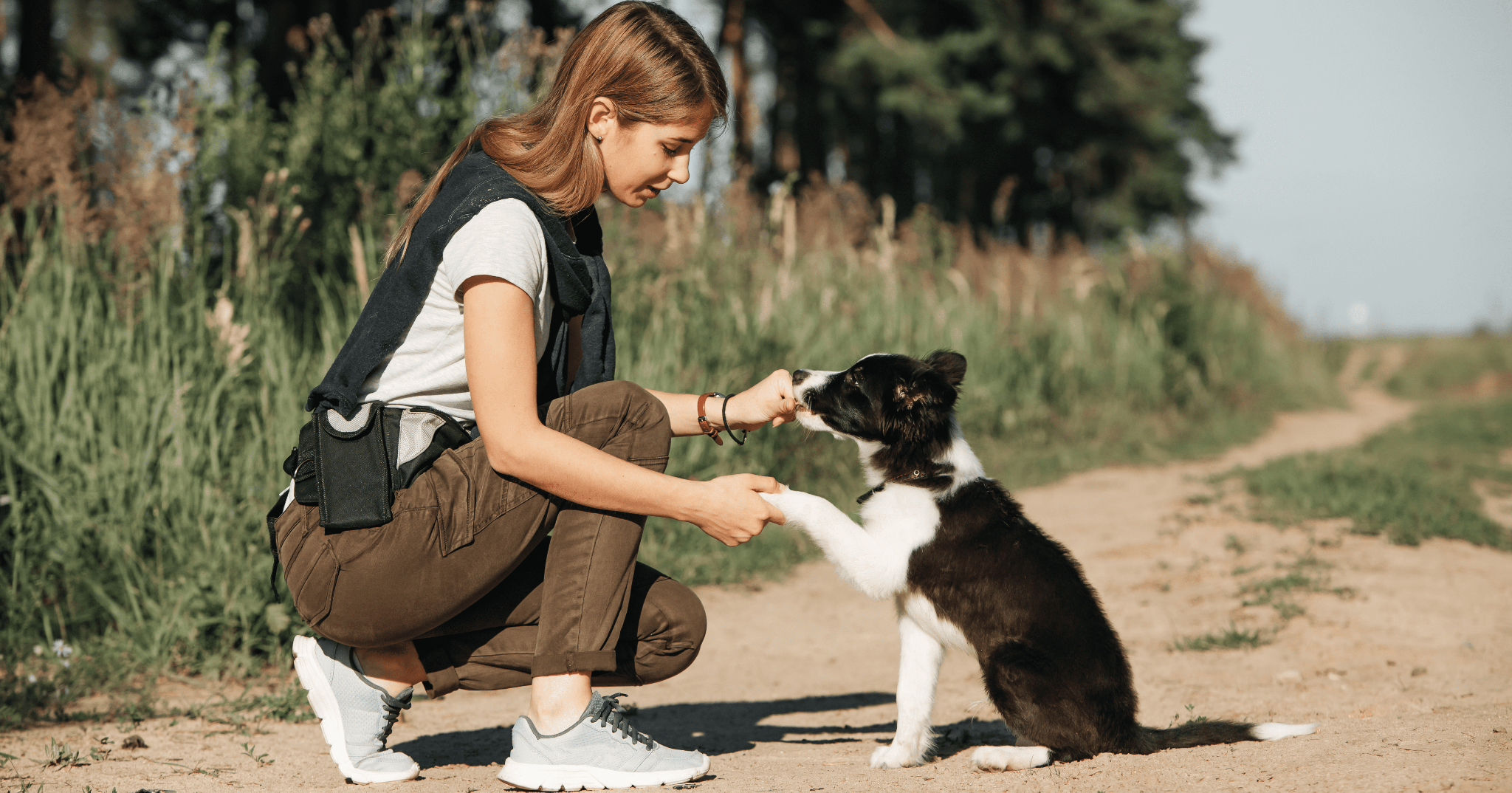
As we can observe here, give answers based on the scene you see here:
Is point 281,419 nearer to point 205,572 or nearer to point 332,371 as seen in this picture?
point 205,572

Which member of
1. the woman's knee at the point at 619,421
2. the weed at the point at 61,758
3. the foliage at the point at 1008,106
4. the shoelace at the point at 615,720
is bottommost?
the weed at the point at 61,758

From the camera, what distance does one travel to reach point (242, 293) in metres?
4.64

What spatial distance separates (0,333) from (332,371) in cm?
247

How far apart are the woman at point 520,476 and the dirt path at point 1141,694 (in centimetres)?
29

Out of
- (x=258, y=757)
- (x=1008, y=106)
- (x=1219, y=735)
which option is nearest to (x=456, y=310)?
(x=258, y=757)

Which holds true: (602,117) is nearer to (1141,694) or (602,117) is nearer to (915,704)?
(915,704)

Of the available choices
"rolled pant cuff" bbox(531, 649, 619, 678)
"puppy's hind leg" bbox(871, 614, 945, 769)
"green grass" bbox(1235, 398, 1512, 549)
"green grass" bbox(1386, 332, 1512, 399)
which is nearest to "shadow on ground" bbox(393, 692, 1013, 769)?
"puppy's hind leg" bbox(871, 614, 945, 769)

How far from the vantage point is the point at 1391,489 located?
663 centimetres

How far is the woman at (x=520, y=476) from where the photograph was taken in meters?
2.44

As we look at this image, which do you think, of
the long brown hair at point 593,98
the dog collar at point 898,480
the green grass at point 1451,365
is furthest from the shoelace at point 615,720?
the green grass at point 1451,365

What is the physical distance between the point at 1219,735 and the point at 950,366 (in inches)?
49.7

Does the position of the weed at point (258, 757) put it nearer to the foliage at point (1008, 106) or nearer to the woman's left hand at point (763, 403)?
the woman's left hand at point (763, 403)

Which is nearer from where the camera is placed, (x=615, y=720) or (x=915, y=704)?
(x=615, y=720)

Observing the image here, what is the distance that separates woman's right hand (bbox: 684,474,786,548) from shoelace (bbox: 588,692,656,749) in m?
0.53
